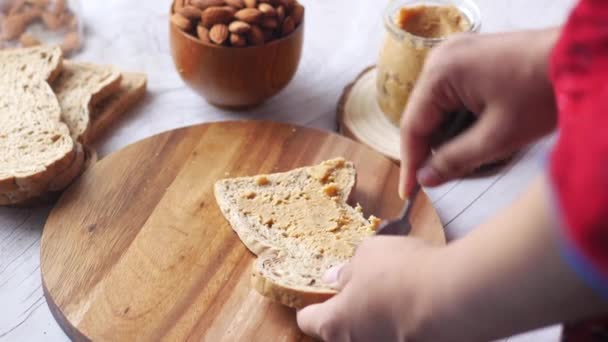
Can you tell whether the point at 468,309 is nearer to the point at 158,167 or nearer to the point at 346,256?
the point at 346,256

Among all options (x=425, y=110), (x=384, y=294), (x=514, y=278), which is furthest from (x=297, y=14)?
(x=514, y=278)

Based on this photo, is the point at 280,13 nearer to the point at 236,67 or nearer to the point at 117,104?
the point at 236,67

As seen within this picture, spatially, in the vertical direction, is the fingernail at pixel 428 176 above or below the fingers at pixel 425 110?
below

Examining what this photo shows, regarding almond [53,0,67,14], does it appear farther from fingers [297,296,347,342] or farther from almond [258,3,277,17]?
fingers [297,296,347,342]

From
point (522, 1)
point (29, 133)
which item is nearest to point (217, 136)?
point (29, 133)

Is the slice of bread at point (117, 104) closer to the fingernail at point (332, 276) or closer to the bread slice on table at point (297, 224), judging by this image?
the bread slice on table at point (297, 224)

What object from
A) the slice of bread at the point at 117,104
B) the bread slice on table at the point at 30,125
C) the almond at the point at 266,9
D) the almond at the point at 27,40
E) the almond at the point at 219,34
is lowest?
the slice of bread at the point at 117,104

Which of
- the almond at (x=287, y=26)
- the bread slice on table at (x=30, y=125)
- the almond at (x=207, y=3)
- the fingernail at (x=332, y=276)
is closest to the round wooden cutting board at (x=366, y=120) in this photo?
the almond at (x=287, y=26)

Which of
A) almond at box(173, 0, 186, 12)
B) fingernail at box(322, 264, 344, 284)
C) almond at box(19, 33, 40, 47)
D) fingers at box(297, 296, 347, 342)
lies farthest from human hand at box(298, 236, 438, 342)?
almond at box(19, 33, 40, 47)
